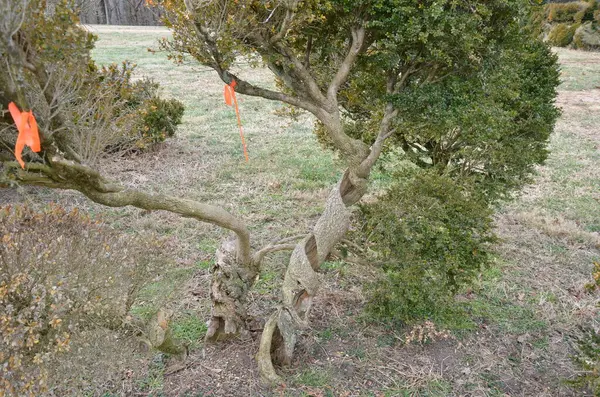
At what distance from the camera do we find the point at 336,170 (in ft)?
28.8

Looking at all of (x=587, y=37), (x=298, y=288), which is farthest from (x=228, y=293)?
(x=587, y=37)

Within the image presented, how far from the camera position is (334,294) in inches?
206

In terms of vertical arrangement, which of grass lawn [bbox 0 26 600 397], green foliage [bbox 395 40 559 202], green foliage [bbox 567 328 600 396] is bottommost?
grass lawn [bbox 0 26 600 397]

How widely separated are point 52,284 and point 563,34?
2792cm

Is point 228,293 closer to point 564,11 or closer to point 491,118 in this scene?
point 491,118

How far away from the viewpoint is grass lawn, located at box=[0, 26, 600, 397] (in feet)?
13.1

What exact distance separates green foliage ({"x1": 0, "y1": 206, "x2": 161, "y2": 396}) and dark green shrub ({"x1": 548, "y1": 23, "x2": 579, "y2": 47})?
87.9 ft

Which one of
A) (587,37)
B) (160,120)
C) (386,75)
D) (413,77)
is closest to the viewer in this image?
(413,77)

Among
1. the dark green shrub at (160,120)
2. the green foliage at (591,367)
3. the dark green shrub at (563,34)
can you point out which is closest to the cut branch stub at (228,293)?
the green foliage at (591,367)

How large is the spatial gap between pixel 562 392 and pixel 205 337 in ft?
10.3

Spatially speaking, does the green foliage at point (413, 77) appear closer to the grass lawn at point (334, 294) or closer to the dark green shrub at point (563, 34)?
the grass lawn at point (334, 294)

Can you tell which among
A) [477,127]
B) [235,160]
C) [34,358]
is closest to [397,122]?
[477,127]

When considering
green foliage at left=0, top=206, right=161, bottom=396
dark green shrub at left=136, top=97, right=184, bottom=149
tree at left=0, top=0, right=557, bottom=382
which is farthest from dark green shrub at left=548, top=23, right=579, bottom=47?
green foliage at left=0, top=206, right=161, bottom=396

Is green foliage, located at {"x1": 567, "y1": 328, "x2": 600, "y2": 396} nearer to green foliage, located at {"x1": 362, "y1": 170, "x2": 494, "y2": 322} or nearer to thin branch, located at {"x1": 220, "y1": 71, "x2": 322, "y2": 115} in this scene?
green foliage, located at {"x1": 362, "y1": 170, "x2": 494, "y2": 322}
